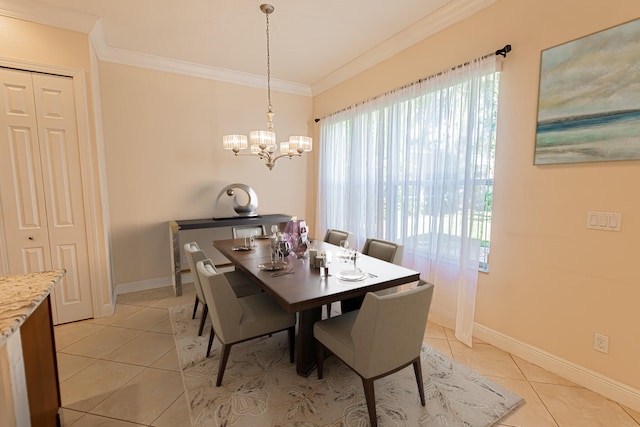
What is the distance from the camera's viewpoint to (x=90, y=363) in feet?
7.66

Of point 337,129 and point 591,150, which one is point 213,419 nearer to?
Result: point 591,150

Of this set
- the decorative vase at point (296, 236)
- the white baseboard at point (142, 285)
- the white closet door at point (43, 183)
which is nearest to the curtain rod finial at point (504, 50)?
the decorative vase at point (296, 236)

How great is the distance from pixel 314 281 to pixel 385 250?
1060 mm

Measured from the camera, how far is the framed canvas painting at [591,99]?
1.78 m

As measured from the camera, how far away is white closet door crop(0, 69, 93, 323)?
2.66 meters

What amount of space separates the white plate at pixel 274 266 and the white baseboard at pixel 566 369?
6.16 feet

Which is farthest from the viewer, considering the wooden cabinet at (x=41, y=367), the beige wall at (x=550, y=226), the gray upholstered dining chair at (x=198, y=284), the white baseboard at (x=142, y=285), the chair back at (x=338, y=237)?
the white baseboard at (x=142, y=285)

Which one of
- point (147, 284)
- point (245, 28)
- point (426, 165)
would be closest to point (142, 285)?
point (147, 284)

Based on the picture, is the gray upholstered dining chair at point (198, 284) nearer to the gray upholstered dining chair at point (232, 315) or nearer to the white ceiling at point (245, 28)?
the gray upholstered dining chair at point (232, 315)

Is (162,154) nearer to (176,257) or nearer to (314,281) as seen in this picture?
(176,257)

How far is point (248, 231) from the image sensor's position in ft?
13.1

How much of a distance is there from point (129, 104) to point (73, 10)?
1.12 metres

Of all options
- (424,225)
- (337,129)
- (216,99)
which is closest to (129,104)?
(216,99)

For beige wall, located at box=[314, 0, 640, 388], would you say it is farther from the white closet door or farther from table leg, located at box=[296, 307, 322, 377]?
the white closet door
